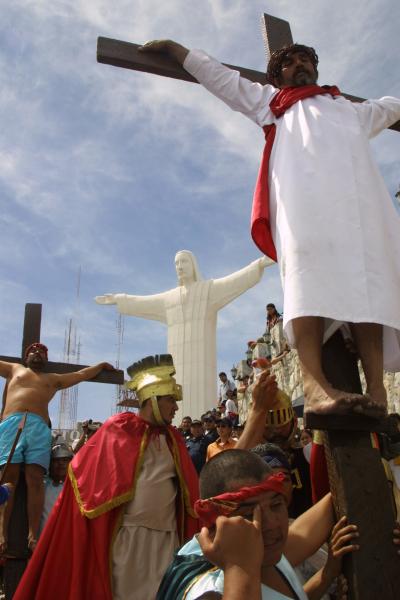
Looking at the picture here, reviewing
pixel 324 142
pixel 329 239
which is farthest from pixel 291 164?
pixel 329 239

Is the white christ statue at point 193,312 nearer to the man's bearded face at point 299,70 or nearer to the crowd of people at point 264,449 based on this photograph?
the crowd of people at point 264,449

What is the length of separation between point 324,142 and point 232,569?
58.9 inches

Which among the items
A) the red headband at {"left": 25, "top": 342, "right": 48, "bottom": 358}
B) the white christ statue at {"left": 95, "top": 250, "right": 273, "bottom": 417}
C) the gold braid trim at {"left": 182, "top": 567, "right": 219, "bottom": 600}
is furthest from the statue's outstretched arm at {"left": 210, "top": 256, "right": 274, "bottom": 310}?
the gold braid trim at {"left": 182, "top": 567, "right": 219, "bottom": 600}

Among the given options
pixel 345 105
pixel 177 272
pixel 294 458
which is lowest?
pixel 294 458

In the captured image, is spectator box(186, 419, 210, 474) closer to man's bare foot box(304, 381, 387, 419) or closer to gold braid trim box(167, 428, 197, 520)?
gold braid trim box(167, 428, 197, 520)

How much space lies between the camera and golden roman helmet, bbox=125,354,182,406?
346 cm

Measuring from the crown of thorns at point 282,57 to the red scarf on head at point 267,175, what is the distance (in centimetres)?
11

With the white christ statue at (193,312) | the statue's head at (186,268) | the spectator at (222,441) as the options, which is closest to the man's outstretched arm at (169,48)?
the spectator at (222,441)

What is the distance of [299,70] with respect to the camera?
7.33ft

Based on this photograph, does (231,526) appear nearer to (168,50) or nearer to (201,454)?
(168,50)

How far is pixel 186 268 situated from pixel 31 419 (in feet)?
33.9

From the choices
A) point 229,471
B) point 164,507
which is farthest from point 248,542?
point 164,507

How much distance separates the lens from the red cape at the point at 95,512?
285 centimetres

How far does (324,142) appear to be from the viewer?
1.99m
